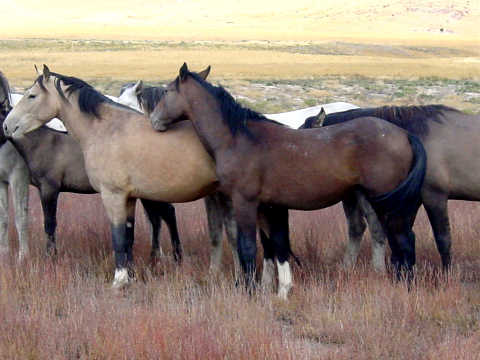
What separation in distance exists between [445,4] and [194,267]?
A: 119522 millimetres

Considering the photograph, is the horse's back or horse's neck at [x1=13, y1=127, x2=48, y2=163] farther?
horse's neck at [x1=13, y1=127, x2=48, y2=163]

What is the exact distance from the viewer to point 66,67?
47.8 meters

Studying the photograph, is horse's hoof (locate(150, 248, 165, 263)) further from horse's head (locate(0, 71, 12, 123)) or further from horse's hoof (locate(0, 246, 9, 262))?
horse's head (locate(0, 71, 12, 123))

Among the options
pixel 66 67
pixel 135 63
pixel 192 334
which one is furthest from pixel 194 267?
pixel 135 63

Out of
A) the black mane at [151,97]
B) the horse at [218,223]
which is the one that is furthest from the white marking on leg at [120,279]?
the black mane at [151,97]

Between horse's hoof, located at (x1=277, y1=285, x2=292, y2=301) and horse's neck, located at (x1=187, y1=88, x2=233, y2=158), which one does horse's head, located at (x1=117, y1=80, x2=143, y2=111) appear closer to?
horse's neck, located at (x1=187, y1=88, x2=233, y2=158)

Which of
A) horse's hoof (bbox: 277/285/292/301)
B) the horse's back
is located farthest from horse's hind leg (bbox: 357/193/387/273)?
the horse's back

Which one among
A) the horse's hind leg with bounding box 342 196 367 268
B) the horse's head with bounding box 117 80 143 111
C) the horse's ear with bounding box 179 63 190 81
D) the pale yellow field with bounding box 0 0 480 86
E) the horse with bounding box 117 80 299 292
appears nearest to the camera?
the horse's ear with bounding box 179 63 190 81

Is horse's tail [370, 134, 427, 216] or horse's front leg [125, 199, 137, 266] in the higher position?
horse's tail [370, 134, 427, 216]

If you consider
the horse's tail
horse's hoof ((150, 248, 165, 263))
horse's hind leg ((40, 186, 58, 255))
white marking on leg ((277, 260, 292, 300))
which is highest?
the horse's tail

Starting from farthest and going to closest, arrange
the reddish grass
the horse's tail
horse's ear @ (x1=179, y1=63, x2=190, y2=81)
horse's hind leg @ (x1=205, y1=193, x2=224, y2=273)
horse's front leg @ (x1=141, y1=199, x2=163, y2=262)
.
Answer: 1. horse's front leg @ (x1=141, y1=199, x2=163, y2=262)
2. horse's hind leg @ (x1=205, y1=193, x2=224, y2=273)
3. horse's ear @ (x1=179, y1=63, x2=190, y2=81)
4. the horse's tail
5. the reddish grass

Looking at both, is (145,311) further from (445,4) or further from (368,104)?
(445,4)

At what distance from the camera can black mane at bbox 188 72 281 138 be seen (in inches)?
232

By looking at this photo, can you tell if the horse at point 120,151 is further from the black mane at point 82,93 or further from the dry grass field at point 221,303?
the dry grass field at point 221,303
